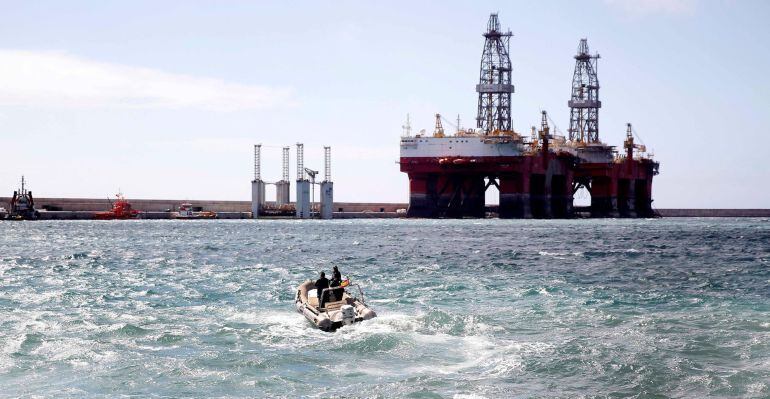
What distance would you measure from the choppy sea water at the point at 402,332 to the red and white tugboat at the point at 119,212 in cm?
11118

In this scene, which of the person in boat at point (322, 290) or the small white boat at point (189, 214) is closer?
the person in boat at point (322, 290)

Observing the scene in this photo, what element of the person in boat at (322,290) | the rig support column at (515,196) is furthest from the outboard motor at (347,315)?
the rig support column at (515,196)

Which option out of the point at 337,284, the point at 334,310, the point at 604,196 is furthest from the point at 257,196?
the point at 334,310

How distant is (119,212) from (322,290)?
143616 mm

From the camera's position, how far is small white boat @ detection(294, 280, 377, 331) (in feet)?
99.5

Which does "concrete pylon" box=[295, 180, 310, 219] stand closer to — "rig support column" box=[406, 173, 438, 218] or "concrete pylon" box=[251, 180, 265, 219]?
"concrete pylon" box=[251, 180, 265, 219]

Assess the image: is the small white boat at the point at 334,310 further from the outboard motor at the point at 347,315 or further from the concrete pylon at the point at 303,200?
the concrete pylon at the point at 303,200

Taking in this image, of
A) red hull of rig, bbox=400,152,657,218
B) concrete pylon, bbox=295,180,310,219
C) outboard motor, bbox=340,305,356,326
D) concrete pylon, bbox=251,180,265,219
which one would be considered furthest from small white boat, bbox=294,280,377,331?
concrete pylon, bbox=251,180,265,219

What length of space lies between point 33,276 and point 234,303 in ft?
59.3

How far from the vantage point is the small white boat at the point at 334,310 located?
3031 cm

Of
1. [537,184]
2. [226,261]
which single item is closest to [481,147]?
[537,184]

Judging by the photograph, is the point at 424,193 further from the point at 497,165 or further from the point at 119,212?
the point at 119,212

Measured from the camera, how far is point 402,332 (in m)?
30.1

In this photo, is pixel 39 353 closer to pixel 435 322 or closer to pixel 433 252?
pixel 435 322
